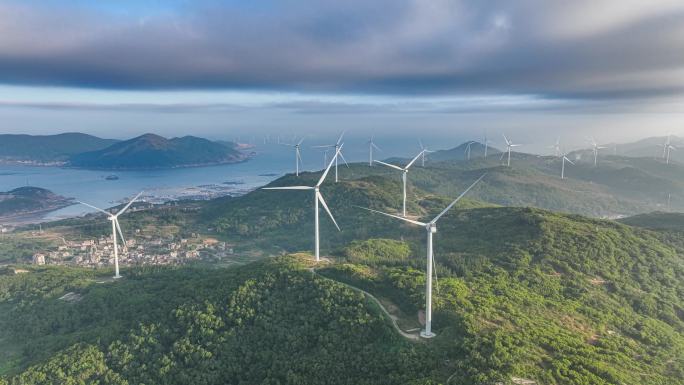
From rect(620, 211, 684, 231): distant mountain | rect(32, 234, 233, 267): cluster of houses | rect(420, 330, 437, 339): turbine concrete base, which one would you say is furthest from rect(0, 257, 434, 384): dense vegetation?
rect(620, 211, 684, 231): distant mountain

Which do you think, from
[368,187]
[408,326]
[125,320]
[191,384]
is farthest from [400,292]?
[368,187]

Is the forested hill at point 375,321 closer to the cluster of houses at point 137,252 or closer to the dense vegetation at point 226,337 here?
the dense vegetation at point 226,337

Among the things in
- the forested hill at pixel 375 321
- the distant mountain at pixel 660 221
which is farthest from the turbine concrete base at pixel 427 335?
the distant mountain at pixel 660 221

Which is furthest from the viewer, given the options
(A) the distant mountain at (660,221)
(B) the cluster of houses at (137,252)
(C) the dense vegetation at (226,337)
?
(B) the cluster of houses at (137,252)

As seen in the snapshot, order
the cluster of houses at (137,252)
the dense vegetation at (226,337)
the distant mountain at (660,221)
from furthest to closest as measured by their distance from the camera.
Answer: the cluster of houses at (137,252), the distant mountain at (660,221), the dense vegetation at (226,337)

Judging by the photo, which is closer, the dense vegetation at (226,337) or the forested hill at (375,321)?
the forested hill at (375,321)

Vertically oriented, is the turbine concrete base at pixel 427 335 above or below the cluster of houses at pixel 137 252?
above

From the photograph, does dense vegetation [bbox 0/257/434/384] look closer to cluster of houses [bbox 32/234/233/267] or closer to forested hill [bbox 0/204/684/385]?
forested hill [bbox 0/204/684/385]

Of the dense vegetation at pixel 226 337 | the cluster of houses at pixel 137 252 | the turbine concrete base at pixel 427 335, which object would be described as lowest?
the cluster of houses at pixel 137 252

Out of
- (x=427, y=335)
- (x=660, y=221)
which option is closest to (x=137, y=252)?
(x=427, y=335)
